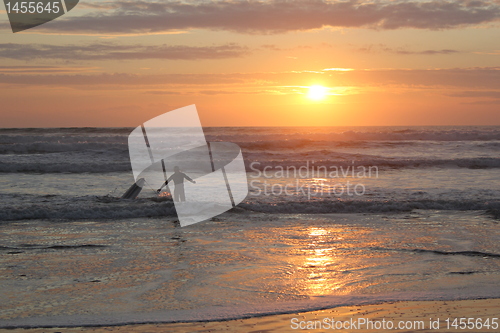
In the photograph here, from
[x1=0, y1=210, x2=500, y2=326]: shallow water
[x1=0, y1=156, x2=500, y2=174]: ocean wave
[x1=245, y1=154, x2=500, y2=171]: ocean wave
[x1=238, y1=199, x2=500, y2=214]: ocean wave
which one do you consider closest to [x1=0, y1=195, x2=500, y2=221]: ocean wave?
[x1=238, y1=199, x2=500, y2=214]: ocean wave

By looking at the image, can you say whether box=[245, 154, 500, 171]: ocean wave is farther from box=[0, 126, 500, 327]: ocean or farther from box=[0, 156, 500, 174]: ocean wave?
box=[0, 126, 500, 327]: ocean

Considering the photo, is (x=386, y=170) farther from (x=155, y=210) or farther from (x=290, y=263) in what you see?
(x=290, y=263)

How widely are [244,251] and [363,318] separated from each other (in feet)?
10.9

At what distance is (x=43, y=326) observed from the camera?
5.06 meters

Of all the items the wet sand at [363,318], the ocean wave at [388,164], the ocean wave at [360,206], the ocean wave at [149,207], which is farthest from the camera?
the ocean wave at [388,164]

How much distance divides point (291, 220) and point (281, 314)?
617 cm

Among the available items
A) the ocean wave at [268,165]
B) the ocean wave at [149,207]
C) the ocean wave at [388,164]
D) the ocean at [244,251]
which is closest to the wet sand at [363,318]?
the ocean at [244,251]

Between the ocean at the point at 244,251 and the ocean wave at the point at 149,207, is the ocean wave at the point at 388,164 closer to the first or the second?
the ocean at the point at 244,251

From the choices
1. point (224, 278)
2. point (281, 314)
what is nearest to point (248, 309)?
point (281, 314)

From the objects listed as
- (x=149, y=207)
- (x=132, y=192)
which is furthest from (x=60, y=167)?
(x=149, y=207)

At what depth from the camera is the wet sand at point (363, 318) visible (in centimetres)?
497

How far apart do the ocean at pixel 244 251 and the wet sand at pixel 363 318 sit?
0.62ft

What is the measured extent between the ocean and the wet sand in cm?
19

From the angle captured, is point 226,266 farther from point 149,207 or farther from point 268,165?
point 268,165
